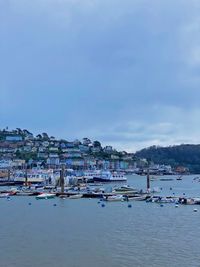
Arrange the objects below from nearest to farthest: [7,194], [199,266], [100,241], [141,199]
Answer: [199,266], [100,241], [141,199], [7,194]

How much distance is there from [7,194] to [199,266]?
5377cm

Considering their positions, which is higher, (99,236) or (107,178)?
(107,178)

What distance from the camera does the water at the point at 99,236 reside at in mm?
26875

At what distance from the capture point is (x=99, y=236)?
1369 inches

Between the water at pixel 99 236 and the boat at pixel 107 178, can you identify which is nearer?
the water at pixel 99 236

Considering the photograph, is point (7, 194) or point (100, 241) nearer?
point (100, 241)

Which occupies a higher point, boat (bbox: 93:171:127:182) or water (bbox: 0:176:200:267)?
boat (bbox: 93:171:127:182)

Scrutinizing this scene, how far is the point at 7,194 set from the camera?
75.3m

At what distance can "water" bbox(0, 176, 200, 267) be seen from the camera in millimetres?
26875

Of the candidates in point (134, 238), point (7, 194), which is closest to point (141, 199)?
point (7, 194)

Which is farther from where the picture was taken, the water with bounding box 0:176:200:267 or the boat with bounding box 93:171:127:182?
the boat with bounding box 93:171:127:182

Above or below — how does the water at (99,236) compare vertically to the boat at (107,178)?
below

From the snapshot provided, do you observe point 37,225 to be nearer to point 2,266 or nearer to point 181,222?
point 181,222

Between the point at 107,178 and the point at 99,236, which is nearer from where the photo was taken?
the point at 99,236
